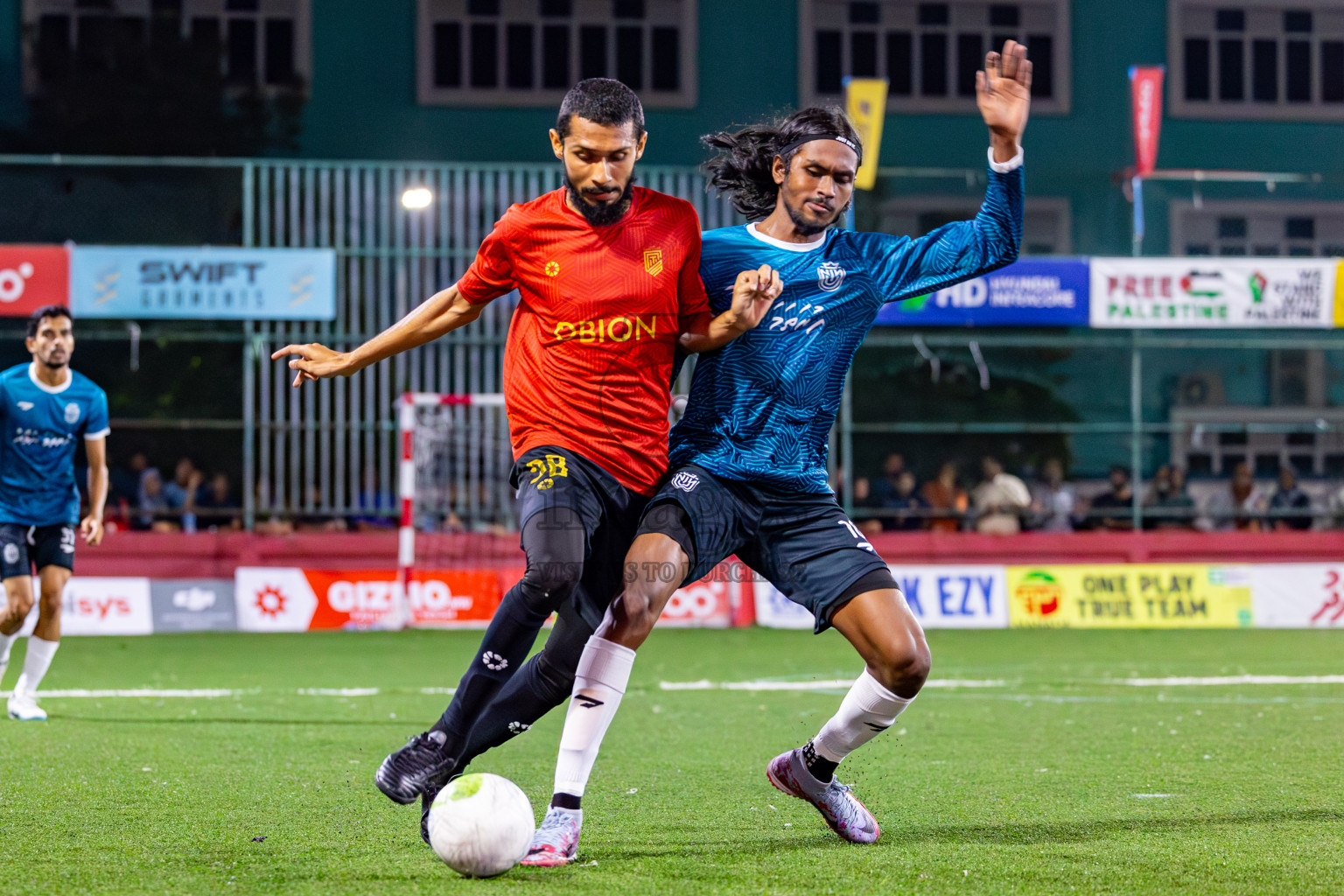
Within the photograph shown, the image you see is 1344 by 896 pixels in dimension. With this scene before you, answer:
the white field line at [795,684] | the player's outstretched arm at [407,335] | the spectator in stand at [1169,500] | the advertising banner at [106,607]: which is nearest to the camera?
the player's outstretched arm at [407,335]

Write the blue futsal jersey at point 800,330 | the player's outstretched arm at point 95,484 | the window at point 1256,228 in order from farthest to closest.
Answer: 1. the window at point 1256,228
2. the player's outstretched arm at point 95,484
3. the blue futsal jersey at point 800,330

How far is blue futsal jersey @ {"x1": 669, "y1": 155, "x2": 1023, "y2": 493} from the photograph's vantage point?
5051mm

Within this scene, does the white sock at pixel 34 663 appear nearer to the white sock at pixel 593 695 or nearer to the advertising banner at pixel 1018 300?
the white sock at pixel 593 695

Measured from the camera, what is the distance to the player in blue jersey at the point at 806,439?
4781 mm

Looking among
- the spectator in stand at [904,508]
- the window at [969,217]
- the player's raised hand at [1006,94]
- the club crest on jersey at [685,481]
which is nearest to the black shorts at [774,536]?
the club crest on jersey at [685,481]

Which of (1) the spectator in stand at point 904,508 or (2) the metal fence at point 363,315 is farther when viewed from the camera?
(1) the spectator in stand at point 904,508

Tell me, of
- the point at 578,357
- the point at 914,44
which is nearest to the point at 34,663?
the point at 578,357

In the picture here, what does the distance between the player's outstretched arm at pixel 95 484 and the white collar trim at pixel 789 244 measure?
505cm

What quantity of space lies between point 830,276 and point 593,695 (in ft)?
5.20

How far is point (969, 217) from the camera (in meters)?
23.3

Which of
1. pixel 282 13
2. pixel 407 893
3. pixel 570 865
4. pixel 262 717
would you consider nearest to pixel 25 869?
pixel 407 893

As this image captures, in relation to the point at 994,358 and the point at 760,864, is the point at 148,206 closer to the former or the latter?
the point at 994,358

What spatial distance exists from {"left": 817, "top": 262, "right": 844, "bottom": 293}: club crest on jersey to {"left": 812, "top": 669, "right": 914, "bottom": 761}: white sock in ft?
4.17

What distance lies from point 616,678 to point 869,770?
82.9 inches
